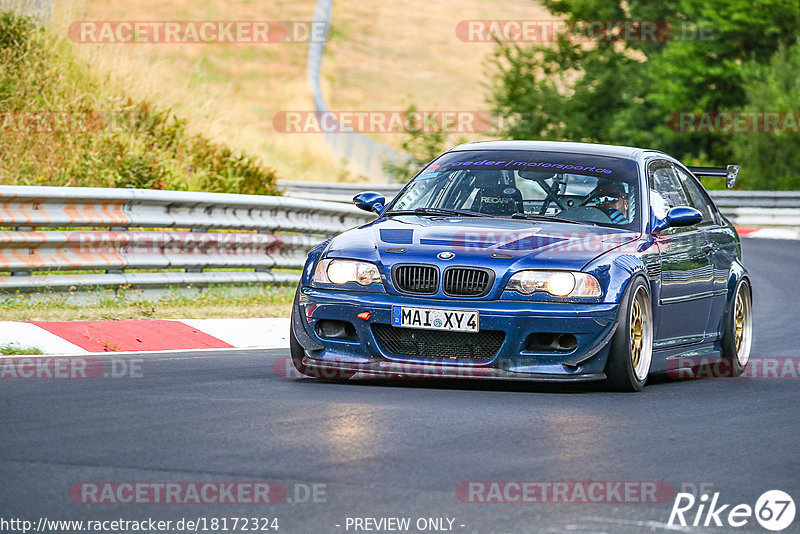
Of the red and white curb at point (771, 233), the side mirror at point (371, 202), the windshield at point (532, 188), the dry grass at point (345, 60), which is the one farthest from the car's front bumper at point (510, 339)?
the dry grass at point (345, 60)

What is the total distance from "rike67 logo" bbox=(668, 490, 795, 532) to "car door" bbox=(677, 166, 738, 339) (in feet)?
15.2

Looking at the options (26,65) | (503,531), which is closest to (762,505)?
(503,531)

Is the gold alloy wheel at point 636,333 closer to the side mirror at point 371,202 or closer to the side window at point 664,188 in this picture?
the side window at point 664,188

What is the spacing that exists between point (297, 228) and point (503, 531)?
1035 centimetres

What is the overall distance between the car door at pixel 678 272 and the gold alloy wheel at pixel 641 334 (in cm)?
26

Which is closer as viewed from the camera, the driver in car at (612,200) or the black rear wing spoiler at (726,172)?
the driver in car at (612,200)

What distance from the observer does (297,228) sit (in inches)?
593

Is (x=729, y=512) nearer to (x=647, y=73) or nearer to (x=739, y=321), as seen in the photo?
(x=739, y=321)

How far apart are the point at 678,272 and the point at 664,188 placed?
2.75 feet

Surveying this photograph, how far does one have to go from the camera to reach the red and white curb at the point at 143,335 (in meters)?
9.98

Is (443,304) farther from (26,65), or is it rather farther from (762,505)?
(26,65)

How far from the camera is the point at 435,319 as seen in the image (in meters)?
8.17

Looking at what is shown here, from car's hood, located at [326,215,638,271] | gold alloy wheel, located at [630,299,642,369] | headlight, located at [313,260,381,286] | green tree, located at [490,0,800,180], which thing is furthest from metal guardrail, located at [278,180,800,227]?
gold alloy wheel, located at [630,299,642,369]

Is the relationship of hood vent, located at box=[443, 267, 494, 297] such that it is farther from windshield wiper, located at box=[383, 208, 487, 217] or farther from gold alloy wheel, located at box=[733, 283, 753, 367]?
gold alloy wheel, located at box=[733, 283, 753, 367]
